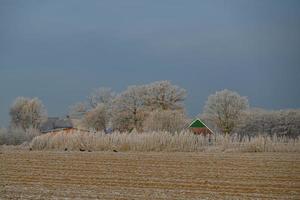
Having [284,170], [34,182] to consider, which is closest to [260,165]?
[284,170]

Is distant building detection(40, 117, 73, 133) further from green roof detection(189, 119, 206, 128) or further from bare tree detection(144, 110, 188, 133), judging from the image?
green roof detection(189, 119, 206, 128)

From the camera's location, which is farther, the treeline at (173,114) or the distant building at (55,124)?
the distant building at (55,124)

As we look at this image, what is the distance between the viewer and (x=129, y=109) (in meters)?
50.6

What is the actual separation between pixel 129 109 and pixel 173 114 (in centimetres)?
799

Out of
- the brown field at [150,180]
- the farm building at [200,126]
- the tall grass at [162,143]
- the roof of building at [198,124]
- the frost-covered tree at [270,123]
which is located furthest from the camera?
the frost-covered tree at [270,123]

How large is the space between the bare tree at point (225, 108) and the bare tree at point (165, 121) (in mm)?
4914

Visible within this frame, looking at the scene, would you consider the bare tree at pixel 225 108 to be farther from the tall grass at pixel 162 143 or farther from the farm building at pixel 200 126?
the tall grass at pixel 162 143

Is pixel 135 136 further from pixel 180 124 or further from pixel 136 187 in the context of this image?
pixel 180 124

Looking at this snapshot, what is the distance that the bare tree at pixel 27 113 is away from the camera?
60.8 m

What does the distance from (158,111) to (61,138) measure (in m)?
21.6

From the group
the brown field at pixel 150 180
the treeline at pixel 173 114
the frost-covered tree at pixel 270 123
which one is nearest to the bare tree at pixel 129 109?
the treeline at pixel 173 114

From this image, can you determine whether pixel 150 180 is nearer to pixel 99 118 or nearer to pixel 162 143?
pixel 162 143

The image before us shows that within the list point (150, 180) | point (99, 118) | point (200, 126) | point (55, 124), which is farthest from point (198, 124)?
point (150, 180)

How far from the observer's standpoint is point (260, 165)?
1466 cm
